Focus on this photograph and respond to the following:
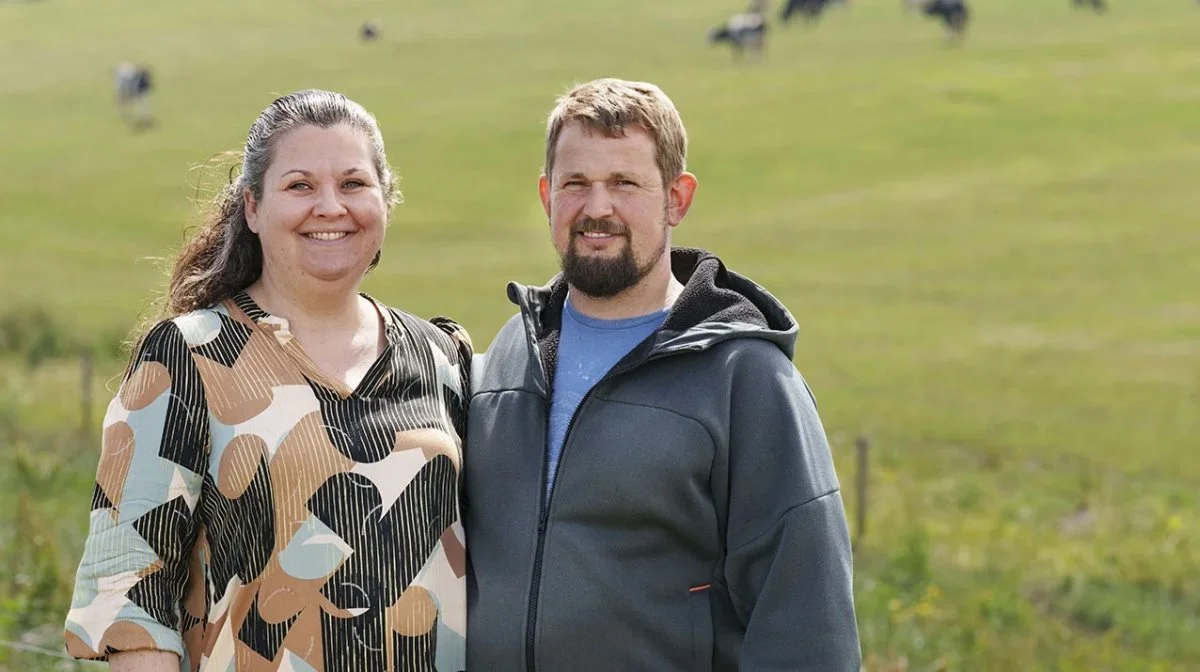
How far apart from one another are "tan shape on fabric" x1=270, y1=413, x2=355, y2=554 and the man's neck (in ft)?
2.79

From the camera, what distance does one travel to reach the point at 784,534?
439 cm

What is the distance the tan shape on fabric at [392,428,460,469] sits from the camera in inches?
181

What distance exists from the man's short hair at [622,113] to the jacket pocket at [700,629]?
1.16 metres

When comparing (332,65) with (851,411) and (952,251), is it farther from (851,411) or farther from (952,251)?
(851,411)

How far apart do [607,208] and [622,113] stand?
266 mm

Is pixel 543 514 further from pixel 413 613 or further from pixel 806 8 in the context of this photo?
pixel 806 8

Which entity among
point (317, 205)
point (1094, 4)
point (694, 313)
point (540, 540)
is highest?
point (317, 205)

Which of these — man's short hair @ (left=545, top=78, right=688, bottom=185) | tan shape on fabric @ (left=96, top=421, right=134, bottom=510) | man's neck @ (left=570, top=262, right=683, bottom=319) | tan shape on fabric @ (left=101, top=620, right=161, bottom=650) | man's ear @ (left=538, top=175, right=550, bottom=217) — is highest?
man's short hair @ (left=545, top=78, right=688, bottom=185)

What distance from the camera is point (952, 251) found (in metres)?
31.5

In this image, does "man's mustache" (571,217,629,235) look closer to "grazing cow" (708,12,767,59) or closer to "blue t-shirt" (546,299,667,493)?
"blue t-shirt" (546,299,667,493)

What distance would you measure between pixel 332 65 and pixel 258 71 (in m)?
2.60

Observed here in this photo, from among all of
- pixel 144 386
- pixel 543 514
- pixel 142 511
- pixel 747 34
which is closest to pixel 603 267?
pixel 543 514

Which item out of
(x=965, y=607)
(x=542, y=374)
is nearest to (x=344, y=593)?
(x=542, y=374)

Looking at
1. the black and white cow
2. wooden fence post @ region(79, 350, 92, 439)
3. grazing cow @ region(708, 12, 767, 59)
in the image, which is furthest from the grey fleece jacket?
the black and white cow
